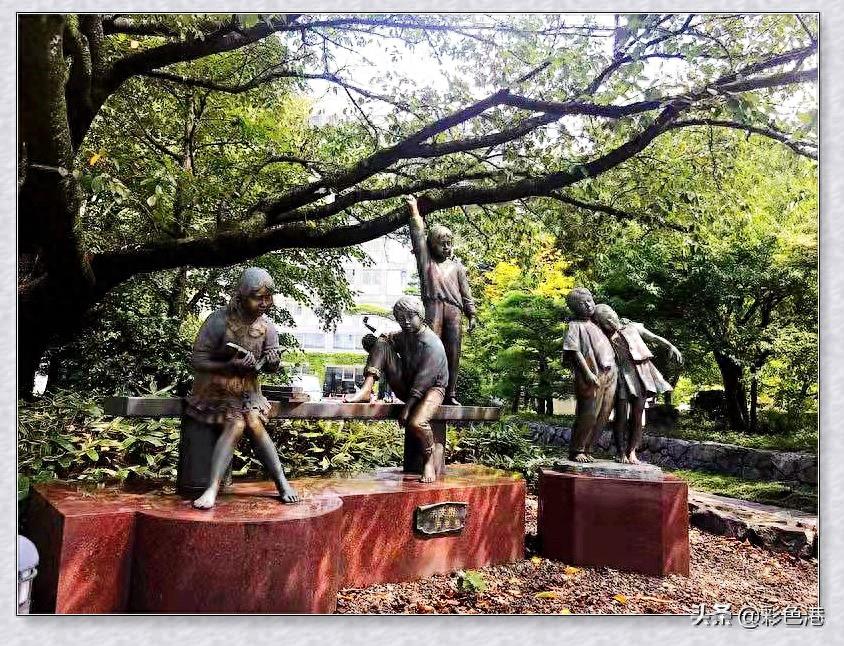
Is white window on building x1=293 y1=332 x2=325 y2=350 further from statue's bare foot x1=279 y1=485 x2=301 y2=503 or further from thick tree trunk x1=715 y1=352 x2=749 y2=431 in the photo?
statue's bare foot x1=279 y1=485 x2=301 y2=503

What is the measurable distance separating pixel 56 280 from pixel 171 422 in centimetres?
175

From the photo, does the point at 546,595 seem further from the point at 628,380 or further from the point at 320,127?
the point at 320,127

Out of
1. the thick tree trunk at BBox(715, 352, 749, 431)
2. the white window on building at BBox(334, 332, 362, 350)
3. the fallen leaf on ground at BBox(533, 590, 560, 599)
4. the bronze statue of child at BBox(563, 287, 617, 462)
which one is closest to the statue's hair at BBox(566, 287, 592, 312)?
the bronze statue of child at BBox(563, 287, 617, 462)

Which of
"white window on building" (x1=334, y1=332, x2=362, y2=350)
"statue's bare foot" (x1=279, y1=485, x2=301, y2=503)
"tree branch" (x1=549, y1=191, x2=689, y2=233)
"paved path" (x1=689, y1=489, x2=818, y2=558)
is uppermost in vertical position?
"tree branch" (x1=549, y1=191, x2=689, y2=233)

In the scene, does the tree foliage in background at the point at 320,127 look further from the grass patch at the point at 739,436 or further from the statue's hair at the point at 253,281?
the grass patch at the point at 739,436

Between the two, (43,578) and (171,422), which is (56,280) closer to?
(171,422)

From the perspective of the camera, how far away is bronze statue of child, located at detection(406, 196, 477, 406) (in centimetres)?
505

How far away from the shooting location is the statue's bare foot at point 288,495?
3577 millimetres

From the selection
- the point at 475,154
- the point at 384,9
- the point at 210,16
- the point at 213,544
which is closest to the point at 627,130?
the point at 475,154

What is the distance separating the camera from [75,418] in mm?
5715

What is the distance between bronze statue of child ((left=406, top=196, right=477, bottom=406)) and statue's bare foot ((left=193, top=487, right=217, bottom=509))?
2126 mm

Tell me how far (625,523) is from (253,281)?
3.15 meters

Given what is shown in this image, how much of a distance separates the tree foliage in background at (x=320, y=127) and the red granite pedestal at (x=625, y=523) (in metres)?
2.54

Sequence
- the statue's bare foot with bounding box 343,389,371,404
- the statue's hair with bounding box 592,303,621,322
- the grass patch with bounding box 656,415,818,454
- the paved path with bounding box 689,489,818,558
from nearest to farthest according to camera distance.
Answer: the statue's bare foot with bounding box 343,389,371,404 < the statue's hair with bounding box 592,303,621,322 < the paved path with bounding box 689,489,818,558 < the grass patch with bounding box 656,415,818,454
